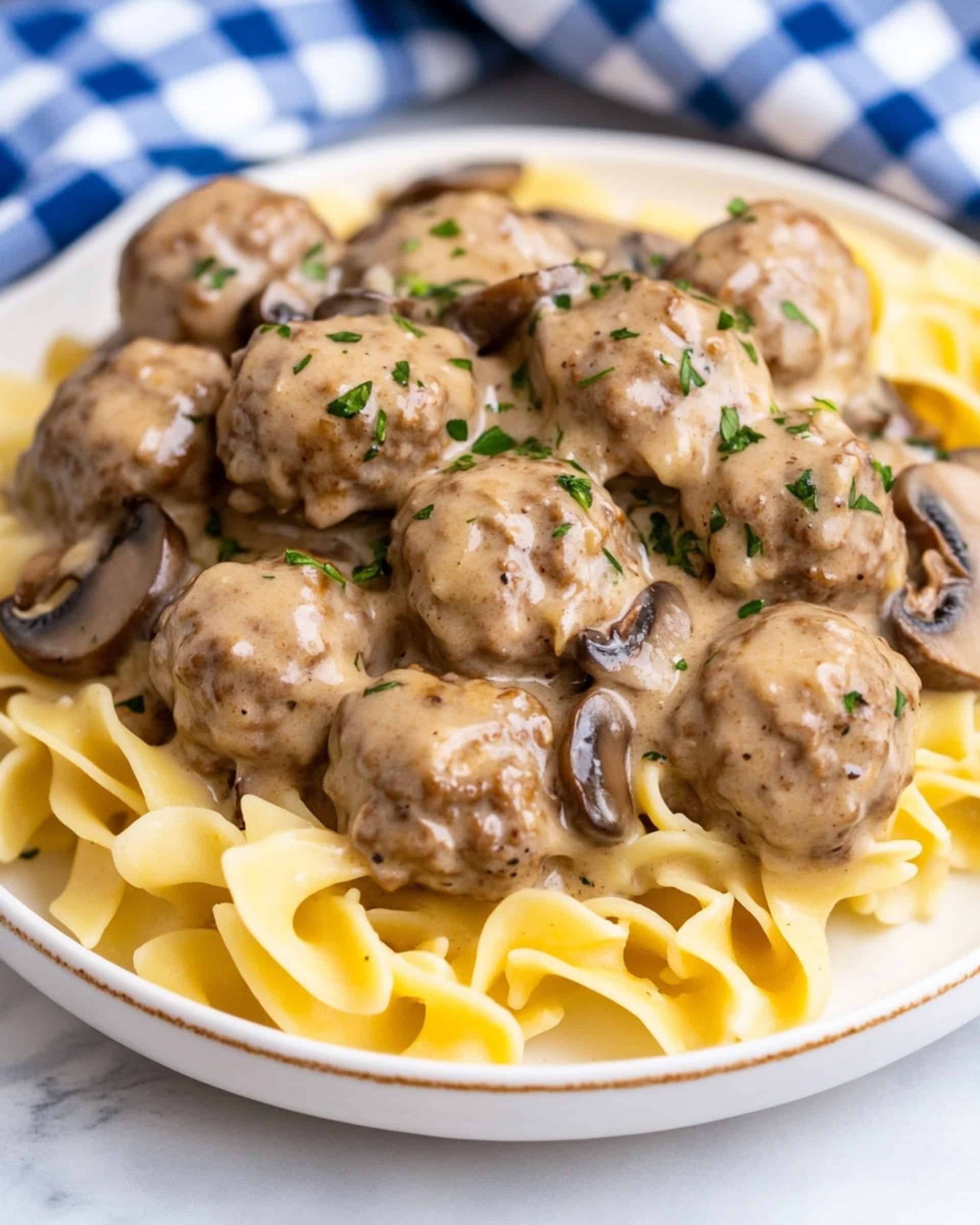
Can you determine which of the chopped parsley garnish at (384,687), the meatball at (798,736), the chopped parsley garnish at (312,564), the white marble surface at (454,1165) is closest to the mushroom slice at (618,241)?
the chopped parsley garnish at (312,564)

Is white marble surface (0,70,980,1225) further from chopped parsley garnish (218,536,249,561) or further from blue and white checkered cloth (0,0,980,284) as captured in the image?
blue and white checkered cloth (0,0,980,284)

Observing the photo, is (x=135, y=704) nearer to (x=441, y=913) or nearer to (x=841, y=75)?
(x=441, y=913)

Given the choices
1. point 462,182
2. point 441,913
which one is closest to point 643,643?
point 441,913

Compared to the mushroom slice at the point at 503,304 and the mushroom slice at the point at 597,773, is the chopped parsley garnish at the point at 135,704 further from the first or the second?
the mushroom slice at the point at 503,304

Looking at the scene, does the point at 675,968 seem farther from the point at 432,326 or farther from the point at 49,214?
the point at 49,214

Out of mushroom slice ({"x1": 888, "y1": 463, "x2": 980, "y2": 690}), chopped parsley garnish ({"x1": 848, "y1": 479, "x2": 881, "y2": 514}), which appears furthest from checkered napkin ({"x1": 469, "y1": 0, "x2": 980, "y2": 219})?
chopped parsley garnish ({"x1": 848, "y1": 479, "x2": 881, "y2": 514})
